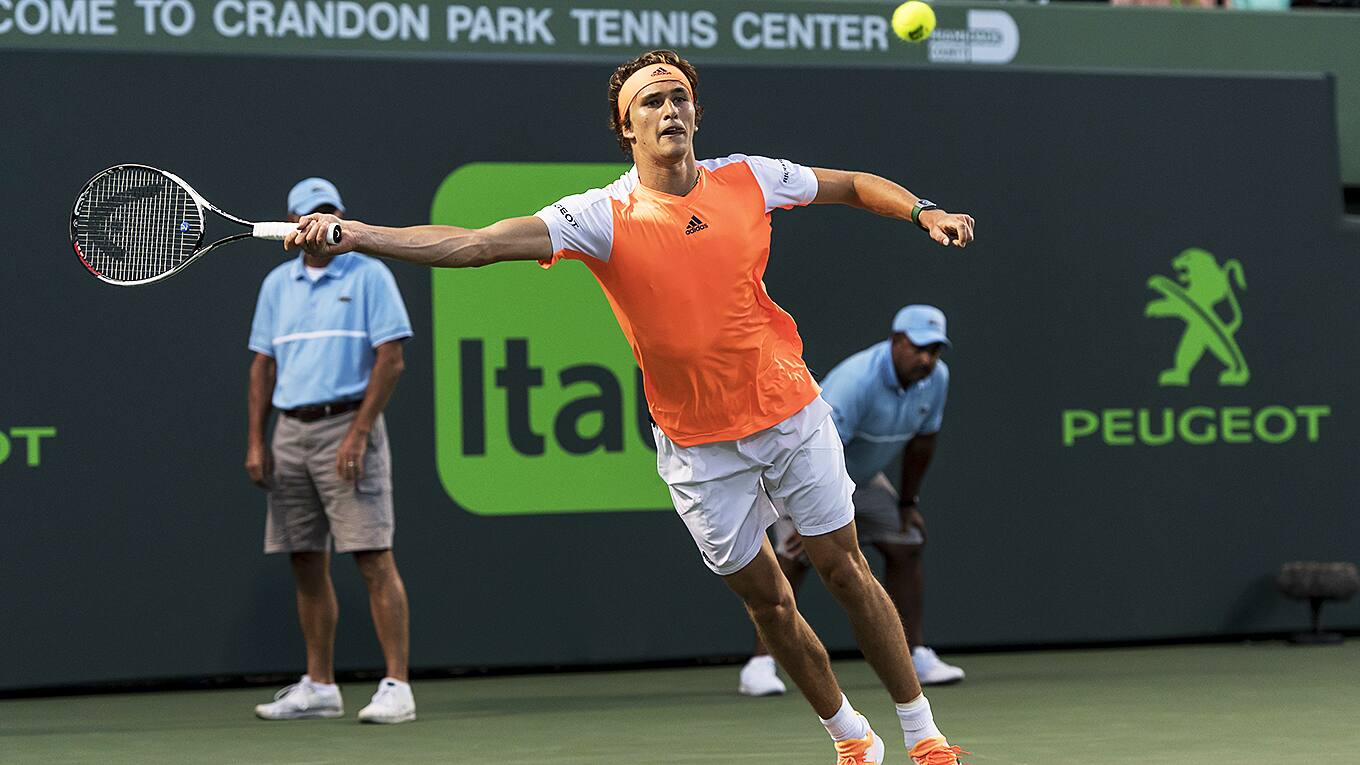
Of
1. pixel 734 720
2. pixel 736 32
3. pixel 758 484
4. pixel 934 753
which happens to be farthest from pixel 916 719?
pixel 736 32

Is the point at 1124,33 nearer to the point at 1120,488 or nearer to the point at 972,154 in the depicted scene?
the point at 972,154

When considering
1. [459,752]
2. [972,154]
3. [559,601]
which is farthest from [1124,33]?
[459,752]

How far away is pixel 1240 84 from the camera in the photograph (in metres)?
8.55

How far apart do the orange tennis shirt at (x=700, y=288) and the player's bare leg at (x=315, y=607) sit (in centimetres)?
222

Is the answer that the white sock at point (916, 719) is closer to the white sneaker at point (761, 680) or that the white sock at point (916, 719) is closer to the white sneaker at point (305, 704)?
the white sneaker at point (761, 680)

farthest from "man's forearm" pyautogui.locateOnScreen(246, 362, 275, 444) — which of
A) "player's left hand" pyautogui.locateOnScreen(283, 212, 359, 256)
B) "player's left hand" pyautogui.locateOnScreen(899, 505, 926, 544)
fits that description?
"player's left hand" pyautogui.locateOnScreen(283, 212, 359, 256)

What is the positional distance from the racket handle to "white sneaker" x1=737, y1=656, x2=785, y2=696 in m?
3.54

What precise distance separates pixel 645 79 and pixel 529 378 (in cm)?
312

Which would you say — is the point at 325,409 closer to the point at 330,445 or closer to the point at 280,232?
the point at 330,445

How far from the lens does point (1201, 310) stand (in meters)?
8.48

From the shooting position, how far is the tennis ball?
A: 7398 mm

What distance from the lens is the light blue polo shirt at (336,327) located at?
6535mm

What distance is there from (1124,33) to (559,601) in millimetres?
4205

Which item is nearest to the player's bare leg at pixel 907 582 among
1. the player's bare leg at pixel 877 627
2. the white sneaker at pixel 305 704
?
the white sneaker at pixel 305 704
